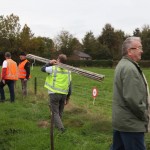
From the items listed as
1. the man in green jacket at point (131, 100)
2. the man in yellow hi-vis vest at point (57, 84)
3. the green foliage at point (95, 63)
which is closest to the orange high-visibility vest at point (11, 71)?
the man in yellow hi-vis vest at point (57, 84)

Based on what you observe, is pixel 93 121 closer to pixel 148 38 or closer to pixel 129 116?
pixel 129 116

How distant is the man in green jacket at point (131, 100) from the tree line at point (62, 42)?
209ft

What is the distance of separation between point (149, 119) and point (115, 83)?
658 millimetres

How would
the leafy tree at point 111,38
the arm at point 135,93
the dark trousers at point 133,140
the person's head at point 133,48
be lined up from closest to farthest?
the arm at point 135,93 → the dark trousers at point 133,140 → the person's head at point 133,48 → the leafy tree at point 111,38

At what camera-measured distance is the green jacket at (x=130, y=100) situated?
15.6 ft

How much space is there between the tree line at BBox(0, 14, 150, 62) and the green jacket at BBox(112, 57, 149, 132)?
209ft

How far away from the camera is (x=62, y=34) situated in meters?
82.9

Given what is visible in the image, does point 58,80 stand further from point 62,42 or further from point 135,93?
point 62,42

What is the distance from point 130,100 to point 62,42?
253ft

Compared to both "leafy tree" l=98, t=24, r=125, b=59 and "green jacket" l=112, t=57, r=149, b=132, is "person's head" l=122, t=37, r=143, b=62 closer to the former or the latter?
"green jacket" l=112, t=57, r=149, b=132

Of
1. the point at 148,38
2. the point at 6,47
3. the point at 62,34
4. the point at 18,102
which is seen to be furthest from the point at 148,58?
the point at 18,102

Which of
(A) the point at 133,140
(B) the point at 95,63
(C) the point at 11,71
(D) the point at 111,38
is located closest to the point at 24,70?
(C) the point at 11,71

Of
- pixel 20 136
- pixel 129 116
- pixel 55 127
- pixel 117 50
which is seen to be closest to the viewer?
pixel 129 116

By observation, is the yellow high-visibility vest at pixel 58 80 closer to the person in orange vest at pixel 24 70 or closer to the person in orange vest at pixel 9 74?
the person in orange vest at pixel 9 74
